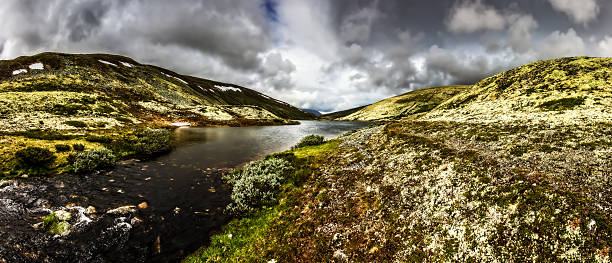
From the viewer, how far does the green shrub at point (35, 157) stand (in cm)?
1587

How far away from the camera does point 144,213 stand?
11.9 metres

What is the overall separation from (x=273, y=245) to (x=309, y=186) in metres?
4.75

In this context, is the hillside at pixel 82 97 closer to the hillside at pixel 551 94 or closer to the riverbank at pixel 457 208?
the riverbank at pixel 457 208

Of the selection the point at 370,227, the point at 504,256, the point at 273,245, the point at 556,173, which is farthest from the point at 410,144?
the point at 273,245

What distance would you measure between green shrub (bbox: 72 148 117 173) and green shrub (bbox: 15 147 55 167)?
1661 millimetres

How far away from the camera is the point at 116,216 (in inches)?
448

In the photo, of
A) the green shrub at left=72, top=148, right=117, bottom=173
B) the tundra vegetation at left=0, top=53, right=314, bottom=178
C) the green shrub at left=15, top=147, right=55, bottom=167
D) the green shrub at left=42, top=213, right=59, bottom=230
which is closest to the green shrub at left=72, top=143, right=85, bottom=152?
the tundra vegetation at left=0, top=53, right=314, bottom=178

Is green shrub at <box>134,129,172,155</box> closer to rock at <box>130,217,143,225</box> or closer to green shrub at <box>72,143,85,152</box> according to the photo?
green shrub at <box>72,143,85,152</box>

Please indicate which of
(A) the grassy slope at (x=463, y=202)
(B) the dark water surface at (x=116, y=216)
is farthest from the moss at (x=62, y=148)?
(A) the grassy slope at (x=463, y=202)

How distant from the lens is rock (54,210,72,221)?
1052cm

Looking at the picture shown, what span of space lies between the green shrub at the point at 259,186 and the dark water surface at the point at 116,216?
1.01 meters

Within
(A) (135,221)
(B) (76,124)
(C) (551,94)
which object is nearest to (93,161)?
(A) (135,221)

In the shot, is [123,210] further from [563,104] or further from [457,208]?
[563,104]

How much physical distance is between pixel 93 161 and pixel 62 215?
897cm
